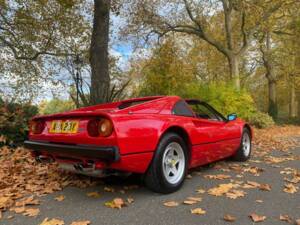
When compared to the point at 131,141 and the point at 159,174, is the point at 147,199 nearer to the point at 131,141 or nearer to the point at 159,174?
the point at 159,174

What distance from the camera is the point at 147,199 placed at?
373 cm

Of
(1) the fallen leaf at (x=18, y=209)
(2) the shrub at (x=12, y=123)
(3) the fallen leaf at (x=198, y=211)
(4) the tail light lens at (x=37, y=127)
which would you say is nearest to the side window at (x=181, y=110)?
(3) the fallen leaf at (x=198, y=211)

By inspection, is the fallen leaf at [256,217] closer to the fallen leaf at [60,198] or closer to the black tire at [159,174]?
the black tire at [159,174]

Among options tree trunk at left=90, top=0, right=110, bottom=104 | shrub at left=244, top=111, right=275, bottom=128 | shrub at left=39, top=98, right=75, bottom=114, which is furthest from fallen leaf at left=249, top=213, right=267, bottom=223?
shrub at left=244, top=111, right=275, bottom=128

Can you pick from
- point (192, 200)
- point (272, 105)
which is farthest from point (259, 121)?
point (192, 200)

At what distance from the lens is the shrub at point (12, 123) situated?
6.26 metres

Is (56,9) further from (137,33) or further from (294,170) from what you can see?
(294,170)

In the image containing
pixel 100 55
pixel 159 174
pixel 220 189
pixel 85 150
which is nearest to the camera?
pixel 85 150

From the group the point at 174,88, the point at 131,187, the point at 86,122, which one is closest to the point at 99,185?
the point at 131,187

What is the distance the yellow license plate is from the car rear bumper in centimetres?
17

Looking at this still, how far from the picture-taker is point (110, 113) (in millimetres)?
3500

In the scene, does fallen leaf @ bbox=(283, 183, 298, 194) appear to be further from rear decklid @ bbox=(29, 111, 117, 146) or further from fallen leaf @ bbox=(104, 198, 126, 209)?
rear decklid @ bbox=(29, 111, 117, 146)

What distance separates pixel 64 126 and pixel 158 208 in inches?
58.2

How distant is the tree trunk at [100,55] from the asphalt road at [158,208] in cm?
421
